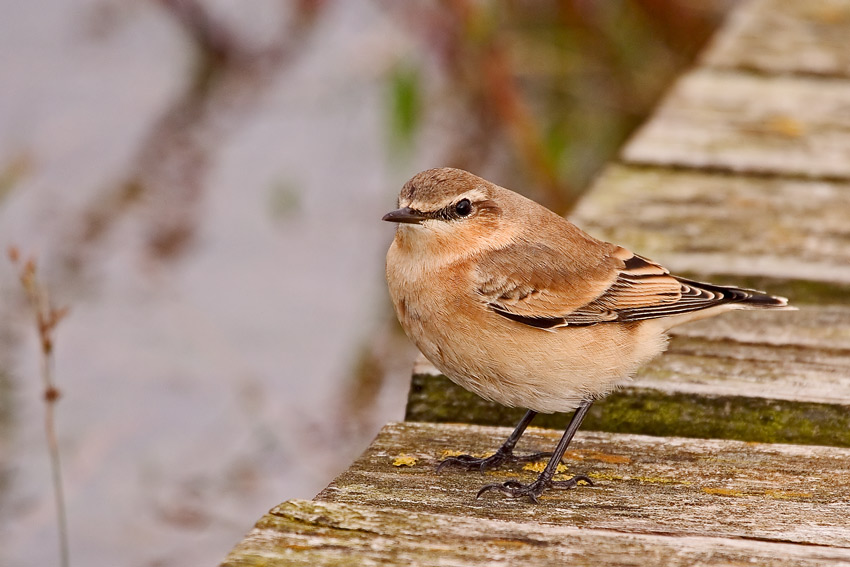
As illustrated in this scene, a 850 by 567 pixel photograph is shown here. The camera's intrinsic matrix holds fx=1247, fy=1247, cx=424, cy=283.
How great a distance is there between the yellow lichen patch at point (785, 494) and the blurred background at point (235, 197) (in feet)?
11.1

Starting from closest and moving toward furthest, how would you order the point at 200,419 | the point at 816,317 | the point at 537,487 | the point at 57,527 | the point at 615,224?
the point at 537,487
the point at 816,317
the point at 615,224
the point at 57,527
the point at 200,419

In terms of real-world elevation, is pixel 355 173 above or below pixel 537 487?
above

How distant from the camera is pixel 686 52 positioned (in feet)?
32.7

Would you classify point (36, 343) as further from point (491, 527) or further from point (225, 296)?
point (491, 527)

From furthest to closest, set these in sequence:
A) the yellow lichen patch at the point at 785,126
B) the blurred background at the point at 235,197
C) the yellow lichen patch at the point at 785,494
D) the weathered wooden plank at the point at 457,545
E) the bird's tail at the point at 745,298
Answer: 1. the blurred background at the point at 235,197
2. the yellow lichen patch at the point at 785,126
3. the bird's tail at the point at 745,298
4. the yellow lichen patch at the point at 785,494
5. the weathered wooden plank at the point at 457,545

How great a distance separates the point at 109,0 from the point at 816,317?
786 cm

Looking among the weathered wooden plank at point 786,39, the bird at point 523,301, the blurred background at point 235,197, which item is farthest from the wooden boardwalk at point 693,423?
the blurred background at point 235,197

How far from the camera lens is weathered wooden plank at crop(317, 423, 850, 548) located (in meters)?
2.99

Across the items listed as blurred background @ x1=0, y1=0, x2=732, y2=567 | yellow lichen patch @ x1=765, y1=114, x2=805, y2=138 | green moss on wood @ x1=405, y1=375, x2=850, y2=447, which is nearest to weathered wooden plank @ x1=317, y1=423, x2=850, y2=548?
green moss on wood @ x1=405, y1=375, x2=850, y2=447

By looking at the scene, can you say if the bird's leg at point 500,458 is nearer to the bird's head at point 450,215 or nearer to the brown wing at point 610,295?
the brown wing at point 610,295

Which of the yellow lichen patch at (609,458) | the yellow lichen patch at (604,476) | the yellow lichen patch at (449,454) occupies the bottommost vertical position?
the yellow lichen patch at (604,476)

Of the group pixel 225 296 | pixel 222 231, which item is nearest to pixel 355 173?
pixel 222 231

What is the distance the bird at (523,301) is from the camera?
362 centimetres

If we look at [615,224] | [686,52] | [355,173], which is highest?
[686,52]
